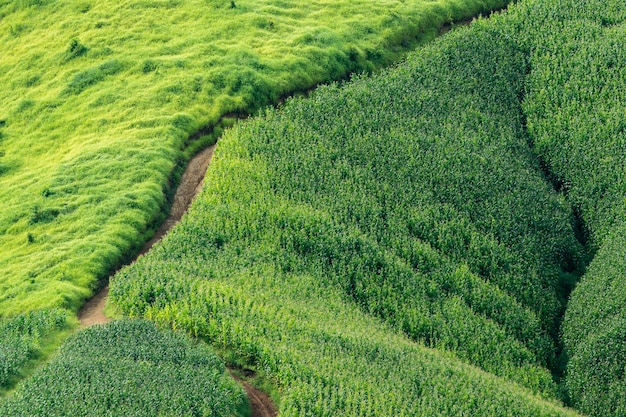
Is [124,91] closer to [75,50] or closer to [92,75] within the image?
[92,75]

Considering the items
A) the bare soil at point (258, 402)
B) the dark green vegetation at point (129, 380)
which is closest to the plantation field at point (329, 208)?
the dark green vegetation at point (129, 380)

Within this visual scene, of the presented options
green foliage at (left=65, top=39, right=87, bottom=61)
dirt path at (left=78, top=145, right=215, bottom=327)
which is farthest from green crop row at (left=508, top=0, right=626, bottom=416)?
green foliage at (left=65, top=39, right=87, bottom=61)

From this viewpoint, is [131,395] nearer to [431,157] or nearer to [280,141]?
[280,141]

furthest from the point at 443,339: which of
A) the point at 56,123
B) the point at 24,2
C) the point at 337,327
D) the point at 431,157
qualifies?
the point at 24,2

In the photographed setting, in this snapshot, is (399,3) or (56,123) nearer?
(56,123)

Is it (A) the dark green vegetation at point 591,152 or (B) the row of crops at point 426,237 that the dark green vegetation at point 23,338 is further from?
(A) the dark green vegetation at point 591,152

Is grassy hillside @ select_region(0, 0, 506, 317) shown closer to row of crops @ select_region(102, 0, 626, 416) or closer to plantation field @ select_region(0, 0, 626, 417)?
plantation field @ select_region(0, 0, 626, 417)

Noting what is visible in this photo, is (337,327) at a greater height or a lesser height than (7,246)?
lesser
